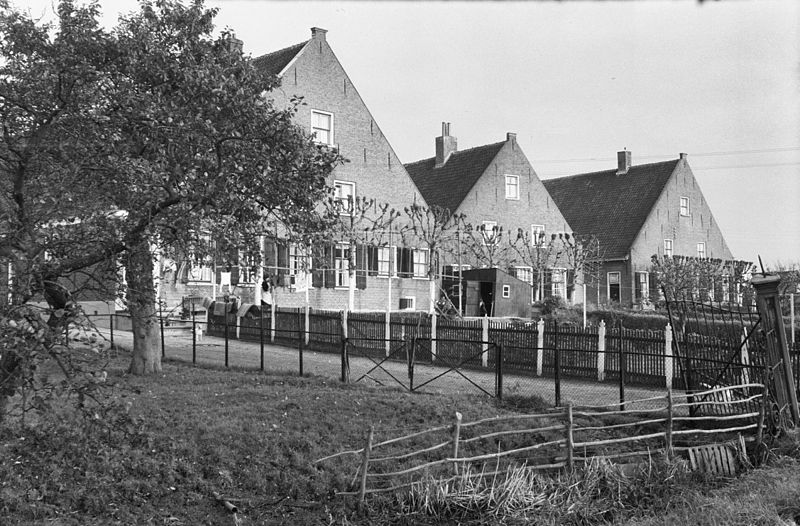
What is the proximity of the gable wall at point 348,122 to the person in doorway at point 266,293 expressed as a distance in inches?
226

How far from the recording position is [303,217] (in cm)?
1038

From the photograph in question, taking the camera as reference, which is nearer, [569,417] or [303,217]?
[569,417]

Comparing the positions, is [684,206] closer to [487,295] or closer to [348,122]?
[487,295]

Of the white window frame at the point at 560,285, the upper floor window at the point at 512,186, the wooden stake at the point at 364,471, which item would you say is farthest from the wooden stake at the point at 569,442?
the upper floor window at the point at 512,186

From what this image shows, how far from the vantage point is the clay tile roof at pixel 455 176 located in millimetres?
37219

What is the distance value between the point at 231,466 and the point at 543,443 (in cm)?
424

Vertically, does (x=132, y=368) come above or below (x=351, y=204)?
below

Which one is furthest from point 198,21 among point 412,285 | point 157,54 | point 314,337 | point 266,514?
point 412,285

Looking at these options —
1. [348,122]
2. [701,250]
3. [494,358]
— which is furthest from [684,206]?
[494,358]

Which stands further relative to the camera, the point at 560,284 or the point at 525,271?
the point at 560,284

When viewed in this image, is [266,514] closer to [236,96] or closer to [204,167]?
[204,167]

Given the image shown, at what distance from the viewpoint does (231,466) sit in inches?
390

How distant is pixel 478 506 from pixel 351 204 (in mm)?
19557

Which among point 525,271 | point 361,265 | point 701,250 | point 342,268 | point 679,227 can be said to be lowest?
point 525,271
